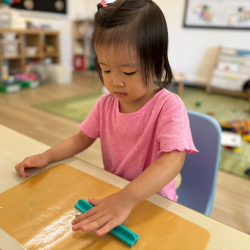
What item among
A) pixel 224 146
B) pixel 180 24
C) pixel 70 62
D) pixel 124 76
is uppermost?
pixel 180 24

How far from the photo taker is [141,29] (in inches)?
19.4

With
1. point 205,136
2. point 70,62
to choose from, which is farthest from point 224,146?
point 70,62

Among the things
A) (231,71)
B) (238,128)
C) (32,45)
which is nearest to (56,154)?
(238,128)

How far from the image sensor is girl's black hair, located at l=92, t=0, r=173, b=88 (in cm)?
49

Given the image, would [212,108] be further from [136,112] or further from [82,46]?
[82,46]

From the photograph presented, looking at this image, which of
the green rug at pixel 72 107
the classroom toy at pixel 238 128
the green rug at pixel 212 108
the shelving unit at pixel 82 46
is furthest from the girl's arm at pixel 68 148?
the shelving unit at pixel 82 46

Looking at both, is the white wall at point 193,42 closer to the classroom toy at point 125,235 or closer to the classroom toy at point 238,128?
the classroom toy at point 238,128

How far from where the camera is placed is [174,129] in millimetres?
532

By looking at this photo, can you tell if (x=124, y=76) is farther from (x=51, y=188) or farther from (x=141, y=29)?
(x=51, y=188)

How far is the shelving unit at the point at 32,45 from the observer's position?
364 cm

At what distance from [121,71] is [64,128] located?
5.69 feet

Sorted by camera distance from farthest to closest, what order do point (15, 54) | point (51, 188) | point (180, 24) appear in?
point (180, 24) < point (15, 54) < point (51, 188)

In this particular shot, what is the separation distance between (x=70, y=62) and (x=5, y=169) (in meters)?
4.65

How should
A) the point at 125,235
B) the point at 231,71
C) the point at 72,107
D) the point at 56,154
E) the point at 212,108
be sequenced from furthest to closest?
the point at 231,71
the point at 212,108
the point at 72,107
the point at 56,154
the point at 125,235
